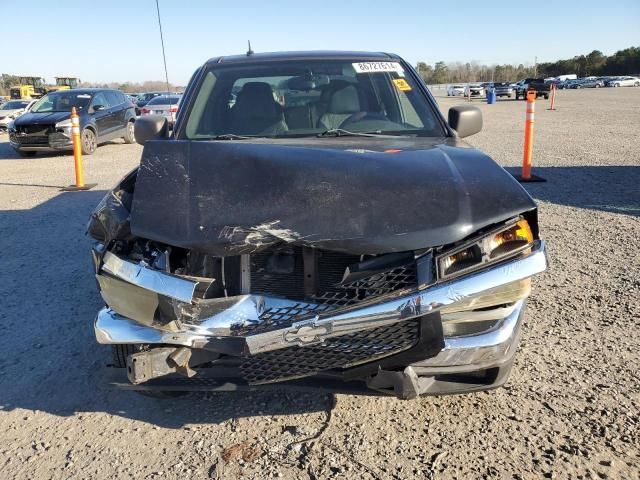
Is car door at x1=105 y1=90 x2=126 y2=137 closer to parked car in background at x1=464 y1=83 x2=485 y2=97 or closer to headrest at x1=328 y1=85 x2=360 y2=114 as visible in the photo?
headrest at x1=328 y1=85 x2=360 y2=114

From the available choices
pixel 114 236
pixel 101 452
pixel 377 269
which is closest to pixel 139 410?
pixel 101 452

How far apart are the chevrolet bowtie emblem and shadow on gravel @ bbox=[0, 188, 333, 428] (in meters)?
0.66

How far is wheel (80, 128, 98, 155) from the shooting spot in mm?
13742

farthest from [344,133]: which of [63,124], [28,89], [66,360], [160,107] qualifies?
[28,89]

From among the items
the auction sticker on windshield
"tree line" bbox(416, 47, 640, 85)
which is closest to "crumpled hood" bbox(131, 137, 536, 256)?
the auction sticker on windshield

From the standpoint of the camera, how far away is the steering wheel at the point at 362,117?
143 inches

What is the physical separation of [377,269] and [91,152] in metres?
13.6

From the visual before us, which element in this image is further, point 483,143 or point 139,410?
point 483,143

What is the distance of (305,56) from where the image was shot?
158 inches

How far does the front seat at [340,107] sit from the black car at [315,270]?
41.2 inches

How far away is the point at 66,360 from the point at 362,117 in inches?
95.4

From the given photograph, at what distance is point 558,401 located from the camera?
2.78 meters

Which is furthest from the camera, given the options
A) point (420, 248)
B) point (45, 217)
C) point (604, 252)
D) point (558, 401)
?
point (45, 217)

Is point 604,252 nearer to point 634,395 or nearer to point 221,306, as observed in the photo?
point 634,395
